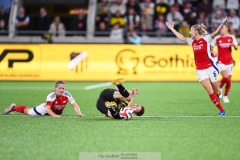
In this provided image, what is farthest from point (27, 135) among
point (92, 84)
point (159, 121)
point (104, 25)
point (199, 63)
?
point (104, 25)

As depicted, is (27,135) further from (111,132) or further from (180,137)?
(180,137)

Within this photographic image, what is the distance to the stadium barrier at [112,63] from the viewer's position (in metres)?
27.2

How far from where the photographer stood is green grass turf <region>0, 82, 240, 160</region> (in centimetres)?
1006

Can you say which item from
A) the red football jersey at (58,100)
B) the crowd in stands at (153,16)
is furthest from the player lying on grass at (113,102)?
the crowd in stands at (153,16)

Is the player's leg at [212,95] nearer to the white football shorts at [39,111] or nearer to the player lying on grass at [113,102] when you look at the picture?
the player lying on grass at [113,102]

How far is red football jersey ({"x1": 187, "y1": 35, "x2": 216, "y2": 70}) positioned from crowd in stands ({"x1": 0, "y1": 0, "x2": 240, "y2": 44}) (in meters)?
14.6

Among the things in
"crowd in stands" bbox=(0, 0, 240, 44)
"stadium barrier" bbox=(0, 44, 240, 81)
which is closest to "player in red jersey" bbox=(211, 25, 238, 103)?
"stadium barrier" bbox=(0, 44, 240, 81)

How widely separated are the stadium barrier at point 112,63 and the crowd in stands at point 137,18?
9.53 feet

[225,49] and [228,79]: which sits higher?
[225,49]

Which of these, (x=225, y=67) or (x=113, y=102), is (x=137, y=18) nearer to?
(x=225, y=67)

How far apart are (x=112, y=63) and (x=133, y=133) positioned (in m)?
15.4

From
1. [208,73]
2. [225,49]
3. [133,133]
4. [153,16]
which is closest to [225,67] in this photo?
[225,49]

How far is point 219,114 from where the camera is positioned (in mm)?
15648

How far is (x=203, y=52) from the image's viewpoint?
15586 mm
